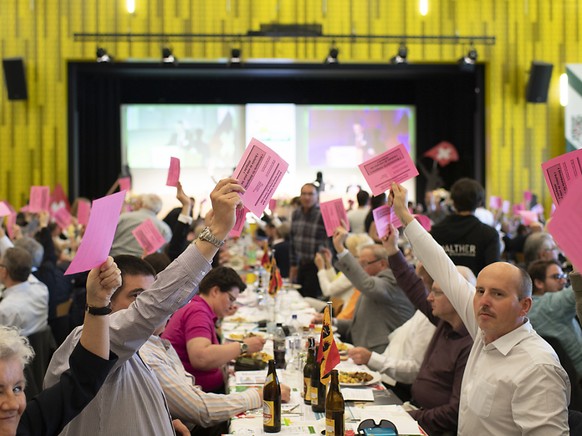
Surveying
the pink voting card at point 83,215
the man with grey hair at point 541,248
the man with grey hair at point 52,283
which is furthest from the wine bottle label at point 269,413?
the pink voting card at point 83,215

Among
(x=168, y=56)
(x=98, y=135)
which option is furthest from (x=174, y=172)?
(x=98, y=135)

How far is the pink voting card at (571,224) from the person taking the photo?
175 centimetres

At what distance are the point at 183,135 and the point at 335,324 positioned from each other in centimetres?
1007

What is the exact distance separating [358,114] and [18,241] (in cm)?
1018

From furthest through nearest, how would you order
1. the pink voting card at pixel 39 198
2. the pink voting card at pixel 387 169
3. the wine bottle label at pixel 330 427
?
the pink voting card at pixel 39 198 < the pink voting card at pixel 387 169 < the wine bottle label at pixel 330 427

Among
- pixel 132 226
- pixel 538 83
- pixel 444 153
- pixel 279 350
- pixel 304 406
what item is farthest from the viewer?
pixel 444 153

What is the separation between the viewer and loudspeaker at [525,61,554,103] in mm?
12528

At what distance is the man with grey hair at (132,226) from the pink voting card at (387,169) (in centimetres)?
328

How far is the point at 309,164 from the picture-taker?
14.7m

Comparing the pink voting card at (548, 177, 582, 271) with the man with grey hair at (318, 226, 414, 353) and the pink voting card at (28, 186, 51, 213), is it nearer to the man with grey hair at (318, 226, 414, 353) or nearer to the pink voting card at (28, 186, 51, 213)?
the man with grey hair at (318, 226, 414, 353)

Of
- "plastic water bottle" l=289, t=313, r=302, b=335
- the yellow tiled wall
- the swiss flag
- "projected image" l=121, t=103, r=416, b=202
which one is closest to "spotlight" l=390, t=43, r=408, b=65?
the yellow tiled wall

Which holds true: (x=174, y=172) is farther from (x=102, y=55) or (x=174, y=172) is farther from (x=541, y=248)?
(x=102, y=55)

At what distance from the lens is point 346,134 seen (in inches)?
582

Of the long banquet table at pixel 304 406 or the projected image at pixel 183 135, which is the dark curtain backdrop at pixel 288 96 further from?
the long banquet table at pixel 304 406
